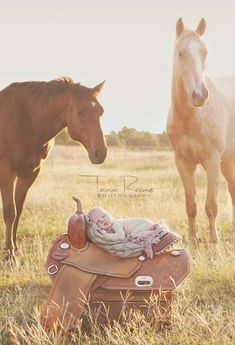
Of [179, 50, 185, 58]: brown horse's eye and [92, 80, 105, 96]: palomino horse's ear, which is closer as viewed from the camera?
[92, 80, 105, 96]: palomino horse's ear

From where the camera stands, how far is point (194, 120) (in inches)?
268

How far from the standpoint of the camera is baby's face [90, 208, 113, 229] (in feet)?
13.0

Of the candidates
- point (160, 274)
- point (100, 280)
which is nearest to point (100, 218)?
point (100, 280)

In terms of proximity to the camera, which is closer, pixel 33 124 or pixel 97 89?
pixel 97 89

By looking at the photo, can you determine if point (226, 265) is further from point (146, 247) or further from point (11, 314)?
point (11, 314)

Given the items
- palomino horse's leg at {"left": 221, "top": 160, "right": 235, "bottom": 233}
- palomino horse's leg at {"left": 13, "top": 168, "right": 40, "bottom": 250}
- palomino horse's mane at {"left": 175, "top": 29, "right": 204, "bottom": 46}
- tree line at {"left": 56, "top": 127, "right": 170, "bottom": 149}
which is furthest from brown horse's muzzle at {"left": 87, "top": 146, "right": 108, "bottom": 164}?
tree line at {"left": 56, "top": 127, "right": 170, "bottom": 149}

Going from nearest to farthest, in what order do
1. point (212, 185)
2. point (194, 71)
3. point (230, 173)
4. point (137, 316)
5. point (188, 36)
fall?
point (137, 316), point (194, 71), point (188, 36), point (212, 185), point (230, 173)

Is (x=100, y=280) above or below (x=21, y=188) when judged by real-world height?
above

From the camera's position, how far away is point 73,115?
6.17m

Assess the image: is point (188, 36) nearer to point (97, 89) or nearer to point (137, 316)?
point (97, 89)

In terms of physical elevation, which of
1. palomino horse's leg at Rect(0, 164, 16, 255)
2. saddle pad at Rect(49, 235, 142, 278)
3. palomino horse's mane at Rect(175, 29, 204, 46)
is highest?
palomino horse's mane at Rect(175, 29, 204, 46)

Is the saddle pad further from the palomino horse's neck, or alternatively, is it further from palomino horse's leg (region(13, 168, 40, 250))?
the palomino horse's neck

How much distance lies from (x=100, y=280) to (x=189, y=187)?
368 centimetres

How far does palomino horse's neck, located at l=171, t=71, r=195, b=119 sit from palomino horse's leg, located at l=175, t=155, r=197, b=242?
0.63 m
